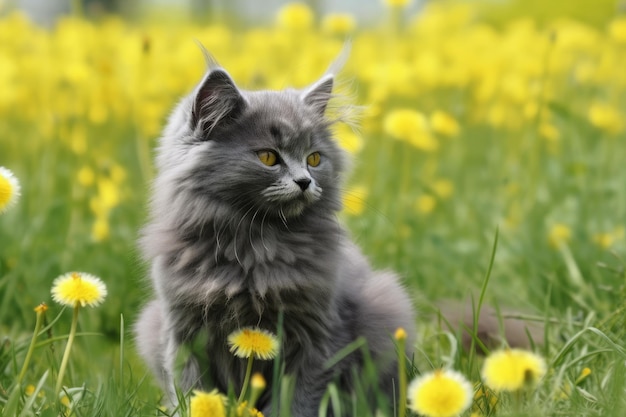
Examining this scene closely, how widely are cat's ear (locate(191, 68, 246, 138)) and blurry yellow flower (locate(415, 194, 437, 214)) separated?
2.54m

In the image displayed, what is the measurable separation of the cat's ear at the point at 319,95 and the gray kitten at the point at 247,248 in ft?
0.47

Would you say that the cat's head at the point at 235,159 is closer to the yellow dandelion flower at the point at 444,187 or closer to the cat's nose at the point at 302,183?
the cat's nose at the point at 302,183

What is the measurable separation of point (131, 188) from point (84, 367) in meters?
2.50

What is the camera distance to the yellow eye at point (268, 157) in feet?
8.28

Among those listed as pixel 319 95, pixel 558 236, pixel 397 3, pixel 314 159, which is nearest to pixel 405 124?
pixel 397 3

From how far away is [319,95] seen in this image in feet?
9.34

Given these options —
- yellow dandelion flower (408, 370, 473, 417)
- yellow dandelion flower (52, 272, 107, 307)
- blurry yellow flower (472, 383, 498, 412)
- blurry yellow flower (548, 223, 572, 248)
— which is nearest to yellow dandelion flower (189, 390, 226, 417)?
yellow dandelion flower (52, 272, 107, 307)

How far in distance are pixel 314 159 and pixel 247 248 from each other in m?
0.36

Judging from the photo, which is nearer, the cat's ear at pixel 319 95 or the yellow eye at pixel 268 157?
the yellow eye at pixel 268 157

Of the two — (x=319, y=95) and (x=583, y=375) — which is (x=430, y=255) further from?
(x=583, y=375)

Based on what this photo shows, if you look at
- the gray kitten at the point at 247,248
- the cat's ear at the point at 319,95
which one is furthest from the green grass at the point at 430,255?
the cat's ear at the point at 319,95

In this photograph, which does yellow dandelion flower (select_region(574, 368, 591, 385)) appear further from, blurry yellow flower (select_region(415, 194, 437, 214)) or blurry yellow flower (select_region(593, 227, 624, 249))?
blurry yellow flower (select_region(415, 194, 437, 214))

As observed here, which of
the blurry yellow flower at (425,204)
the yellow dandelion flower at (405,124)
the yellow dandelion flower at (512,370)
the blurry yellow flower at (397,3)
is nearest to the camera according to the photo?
the yellow dandelion flower at (512,370)

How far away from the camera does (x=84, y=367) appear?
2.96 m
